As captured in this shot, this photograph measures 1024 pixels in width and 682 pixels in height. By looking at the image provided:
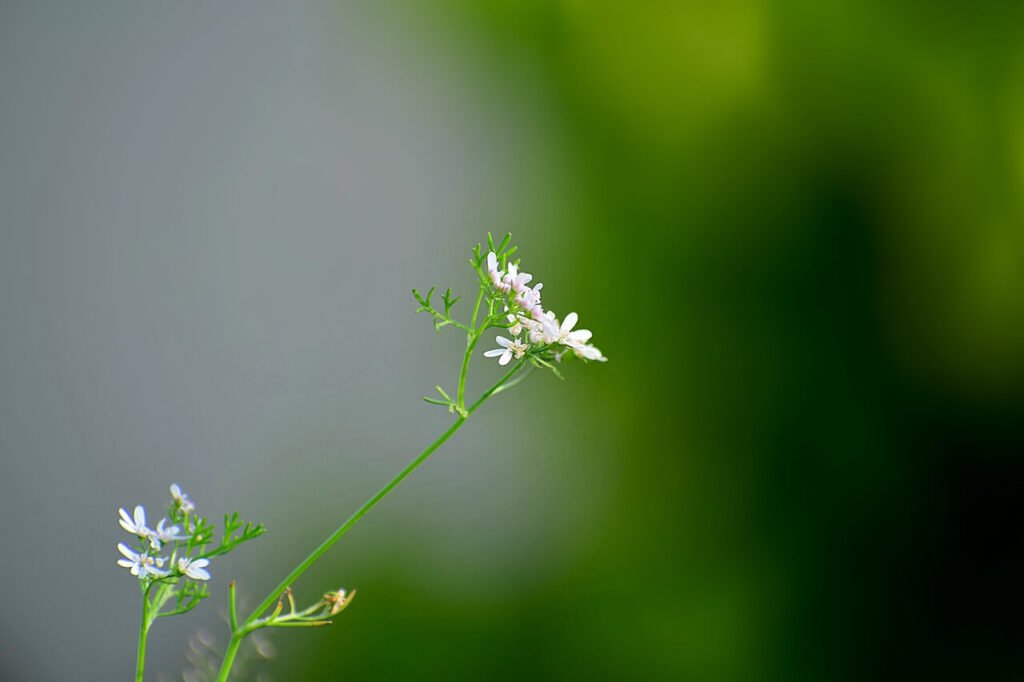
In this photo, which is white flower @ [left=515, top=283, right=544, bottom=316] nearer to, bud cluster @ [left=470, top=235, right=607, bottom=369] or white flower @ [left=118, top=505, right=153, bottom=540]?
bud cluster @ [left=470, top=235, right=607, bottom=369]

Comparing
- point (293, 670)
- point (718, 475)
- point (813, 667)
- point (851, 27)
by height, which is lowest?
point (293, 670)

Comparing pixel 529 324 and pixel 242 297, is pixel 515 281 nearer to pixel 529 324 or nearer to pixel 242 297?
pixel 529 324

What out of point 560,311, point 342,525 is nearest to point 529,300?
point 342,525

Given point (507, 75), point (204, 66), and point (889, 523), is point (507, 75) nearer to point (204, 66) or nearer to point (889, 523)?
point (204, 66)

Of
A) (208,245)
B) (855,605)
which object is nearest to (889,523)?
(855,605)

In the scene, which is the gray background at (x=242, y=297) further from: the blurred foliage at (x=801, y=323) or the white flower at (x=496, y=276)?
the white flower at (x=496, y=276)

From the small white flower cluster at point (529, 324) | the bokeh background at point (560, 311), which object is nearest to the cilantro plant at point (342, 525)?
the small white flower cluster at point (529, 324)

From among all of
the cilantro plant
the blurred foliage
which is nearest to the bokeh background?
the blurred foliage
